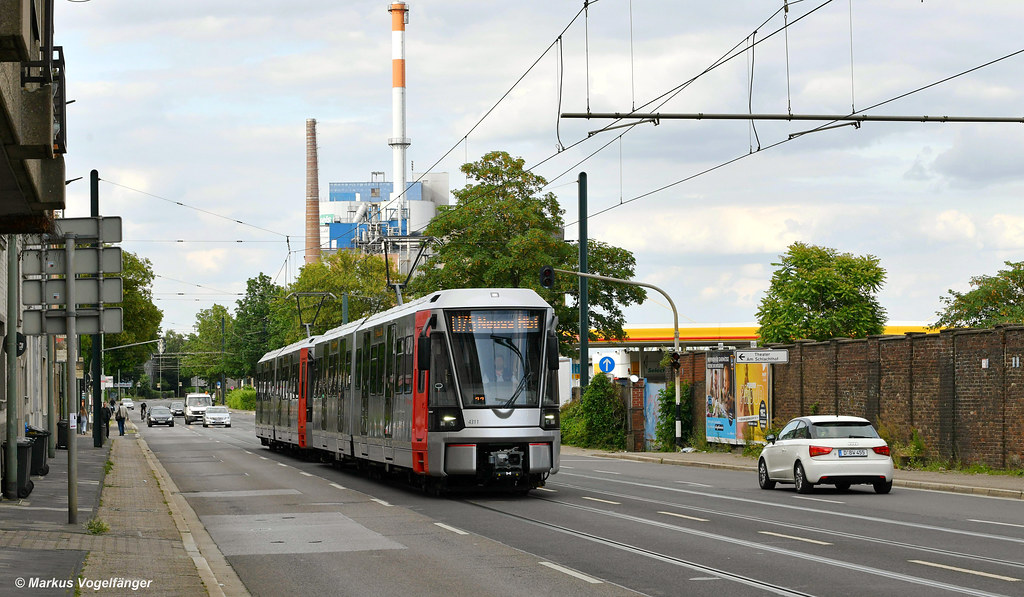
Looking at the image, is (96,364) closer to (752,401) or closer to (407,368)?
(752,401)

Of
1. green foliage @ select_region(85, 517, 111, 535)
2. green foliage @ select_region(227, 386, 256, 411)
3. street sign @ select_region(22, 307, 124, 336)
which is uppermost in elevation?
street sign @ select_region(22, 307, 124, 336)

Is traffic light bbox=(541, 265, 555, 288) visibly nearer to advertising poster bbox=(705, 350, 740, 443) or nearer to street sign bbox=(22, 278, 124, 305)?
advertising poster bbox=(705, 350, 740, 443)

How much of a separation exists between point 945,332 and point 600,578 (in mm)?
19882

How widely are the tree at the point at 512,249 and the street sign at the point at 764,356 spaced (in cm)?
2092

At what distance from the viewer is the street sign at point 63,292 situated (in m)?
16.4

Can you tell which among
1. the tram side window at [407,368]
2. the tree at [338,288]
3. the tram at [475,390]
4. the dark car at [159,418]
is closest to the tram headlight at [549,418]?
the tram at [475,390]

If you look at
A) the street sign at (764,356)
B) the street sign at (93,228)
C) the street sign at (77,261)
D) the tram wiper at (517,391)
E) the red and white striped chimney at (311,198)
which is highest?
the red and white striped chimney at (311,198)

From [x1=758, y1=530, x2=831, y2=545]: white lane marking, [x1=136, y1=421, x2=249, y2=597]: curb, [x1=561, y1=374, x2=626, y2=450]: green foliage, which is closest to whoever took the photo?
[x1=136, y1=421, x2=249, y2=597]: curb

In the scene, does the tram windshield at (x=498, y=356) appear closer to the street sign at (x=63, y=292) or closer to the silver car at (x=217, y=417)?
the street sign at (x=63, y=292)

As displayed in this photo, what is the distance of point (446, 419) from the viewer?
21.8 metres

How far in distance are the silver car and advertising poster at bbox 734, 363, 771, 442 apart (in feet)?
181

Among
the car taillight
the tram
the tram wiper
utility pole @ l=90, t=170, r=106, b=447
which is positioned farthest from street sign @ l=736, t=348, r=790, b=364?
utility pole @ l=90, t=170, r=106, b=447

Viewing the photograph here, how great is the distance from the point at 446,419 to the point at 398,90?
336 feet

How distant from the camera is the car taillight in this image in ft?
75.8
